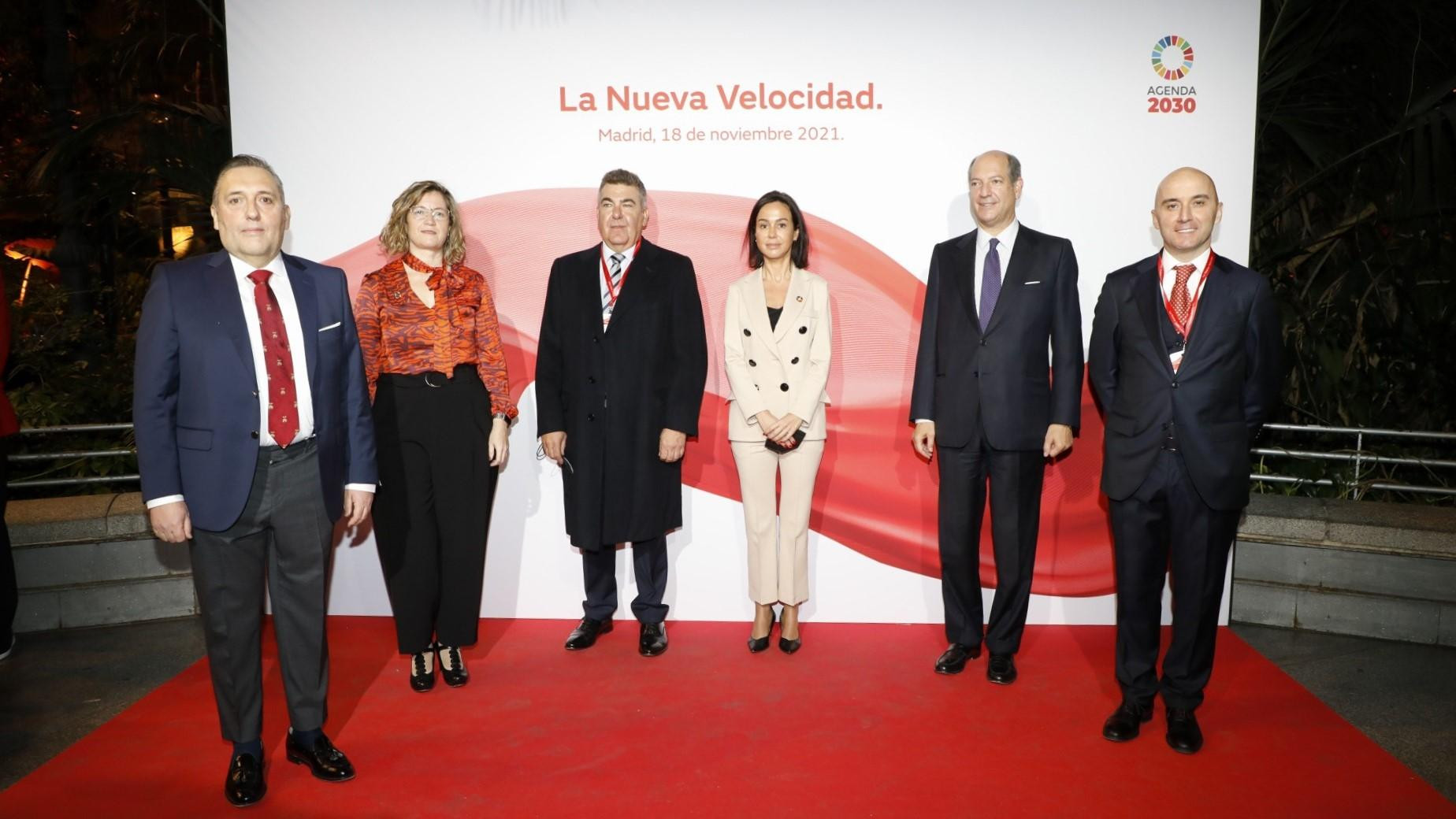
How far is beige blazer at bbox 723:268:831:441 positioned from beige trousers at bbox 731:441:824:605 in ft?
0.27

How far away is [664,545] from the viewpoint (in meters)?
4.36

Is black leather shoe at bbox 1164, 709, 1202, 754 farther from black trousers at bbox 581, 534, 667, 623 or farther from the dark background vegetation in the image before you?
the dark background vegetation

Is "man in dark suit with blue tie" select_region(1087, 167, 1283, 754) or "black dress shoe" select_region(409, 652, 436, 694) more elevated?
"man in dark suit with blue tie" select_region(1087, 167, 1283, 754)

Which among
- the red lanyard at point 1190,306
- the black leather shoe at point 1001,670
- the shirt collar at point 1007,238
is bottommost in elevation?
the black leather shoe at point 1001,670

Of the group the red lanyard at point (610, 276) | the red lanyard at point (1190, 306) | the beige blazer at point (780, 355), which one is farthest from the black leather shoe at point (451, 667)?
the red lanyard at point (1190, 306)

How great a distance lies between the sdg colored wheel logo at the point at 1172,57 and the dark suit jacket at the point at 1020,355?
1.08 metres

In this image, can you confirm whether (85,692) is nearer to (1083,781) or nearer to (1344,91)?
(1083,781)

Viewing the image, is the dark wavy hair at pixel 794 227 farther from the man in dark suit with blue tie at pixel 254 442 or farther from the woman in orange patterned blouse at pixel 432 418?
the man in dark suit with blue tie at pixel 254 442

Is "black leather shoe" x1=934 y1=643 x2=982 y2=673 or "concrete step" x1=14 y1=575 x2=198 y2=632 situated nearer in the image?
"black leather shoe" x1=934 y1=643 x2=982 y2=673

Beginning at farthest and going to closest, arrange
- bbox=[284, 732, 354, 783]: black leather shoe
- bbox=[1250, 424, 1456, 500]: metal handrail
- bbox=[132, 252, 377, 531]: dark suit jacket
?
bbox=[1250, 424, 1456, 500]: metal handrail → bbox=[284, 732, 354, 783]: black leather shoe → bbox=[132, 252, 377, 531]: dark suit jacket

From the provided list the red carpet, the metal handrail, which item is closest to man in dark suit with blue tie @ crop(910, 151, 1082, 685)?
the red carpet

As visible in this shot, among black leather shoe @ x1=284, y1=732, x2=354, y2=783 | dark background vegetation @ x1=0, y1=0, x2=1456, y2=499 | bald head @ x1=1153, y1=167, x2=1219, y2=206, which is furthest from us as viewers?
dark background vegetation @ x1=0, y1=0, x2=1456, y2=499

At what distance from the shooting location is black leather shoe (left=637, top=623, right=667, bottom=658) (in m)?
4.15

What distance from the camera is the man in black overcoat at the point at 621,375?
4.12 meters
